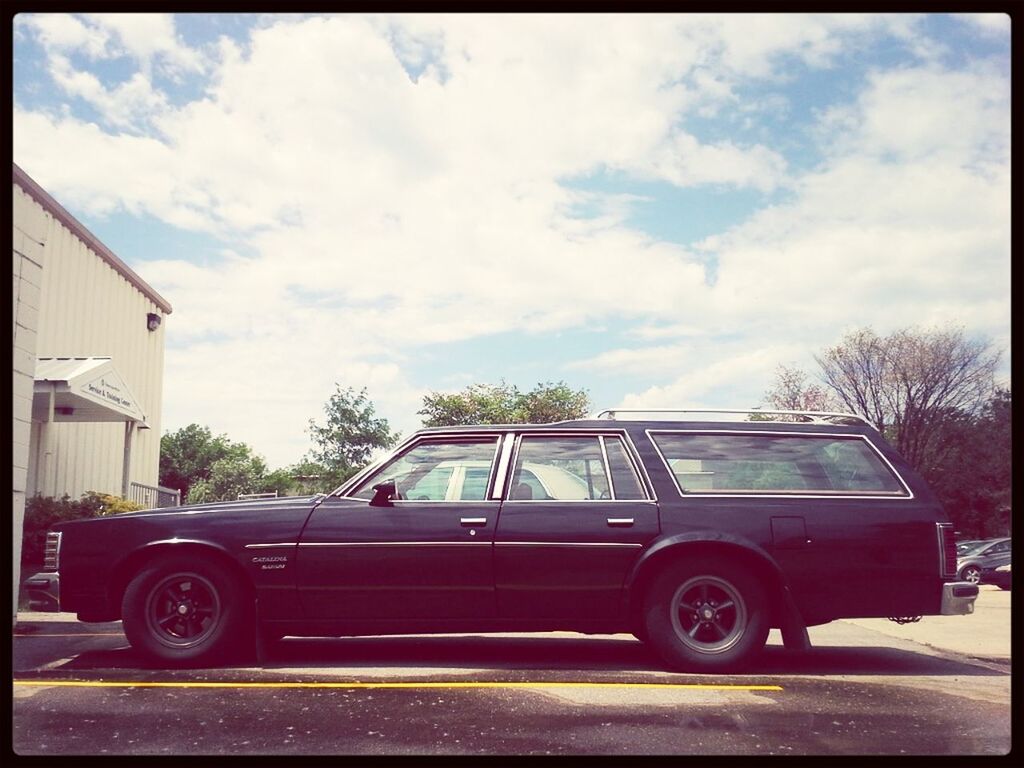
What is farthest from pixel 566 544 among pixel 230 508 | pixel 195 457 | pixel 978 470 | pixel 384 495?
pixel 195 457

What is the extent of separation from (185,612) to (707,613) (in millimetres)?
3255

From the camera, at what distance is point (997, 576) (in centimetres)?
2412

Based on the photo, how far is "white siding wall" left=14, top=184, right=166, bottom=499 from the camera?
20.1 meters

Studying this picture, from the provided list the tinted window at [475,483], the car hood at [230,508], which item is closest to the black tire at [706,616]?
the tinted window at [475,483]

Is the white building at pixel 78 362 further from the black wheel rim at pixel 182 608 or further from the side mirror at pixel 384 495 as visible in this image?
the side mirror at pixel 384 495

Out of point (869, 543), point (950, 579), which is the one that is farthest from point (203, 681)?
point (950, 579)

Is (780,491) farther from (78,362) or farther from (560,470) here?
(78,362)

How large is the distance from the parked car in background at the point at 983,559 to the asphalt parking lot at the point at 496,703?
18.7m

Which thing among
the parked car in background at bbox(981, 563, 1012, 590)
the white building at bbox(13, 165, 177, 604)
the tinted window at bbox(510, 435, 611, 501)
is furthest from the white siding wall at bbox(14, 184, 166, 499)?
the parked car in background at bbox(981, 563, 1012, 590)

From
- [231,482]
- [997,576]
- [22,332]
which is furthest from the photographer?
[231,482]

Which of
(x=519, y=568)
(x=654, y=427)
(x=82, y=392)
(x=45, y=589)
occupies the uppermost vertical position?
(x=82, y=392)

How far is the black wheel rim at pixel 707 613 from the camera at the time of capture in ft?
20.0

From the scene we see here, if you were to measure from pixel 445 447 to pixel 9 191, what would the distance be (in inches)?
119

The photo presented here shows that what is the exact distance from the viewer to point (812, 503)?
6.34 m
